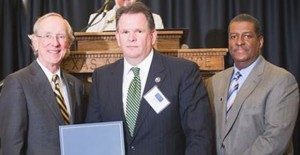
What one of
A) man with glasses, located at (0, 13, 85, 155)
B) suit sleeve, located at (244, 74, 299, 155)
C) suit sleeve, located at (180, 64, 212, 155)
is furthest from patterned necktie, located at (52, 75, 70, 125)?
suit sleeve, located at (244, 74, 299, 155)

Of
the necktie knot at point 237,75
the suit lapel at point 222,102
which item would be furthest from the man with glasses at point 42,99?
the necktie knot at point 237,75

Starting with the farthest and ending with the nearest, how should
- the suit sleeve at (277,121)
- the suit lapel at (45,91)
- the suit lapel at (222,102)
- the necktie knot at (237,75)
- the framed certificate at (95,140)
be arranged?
1. the necktie knot at (237,75)
2. the suit lapel at (222,102)
3. the suit sleeve at (277,121)
4. the suit lapel at (45,91)
5. the framed certificate at (95,140)

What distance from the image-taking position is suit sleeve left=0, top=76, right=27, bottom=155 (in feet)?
6.57

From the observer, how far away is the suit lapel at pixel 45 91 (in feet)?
6.95

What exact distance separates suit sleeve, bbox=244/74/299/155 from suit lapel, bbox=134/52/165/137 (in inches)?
24.4

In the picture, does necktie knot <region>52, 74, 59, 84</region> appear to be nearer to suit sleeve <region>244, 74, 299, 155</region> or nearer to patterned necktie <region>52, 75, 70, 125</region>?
patterned necktie <region>52, 75, 70, 125</region>

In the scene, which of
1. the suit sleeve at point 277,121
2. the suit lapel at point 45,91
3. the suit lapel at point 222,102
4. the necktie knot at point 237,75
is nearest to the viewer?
the suit lapel at point 45,91

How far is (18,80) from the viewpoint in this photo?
2074 millimetres

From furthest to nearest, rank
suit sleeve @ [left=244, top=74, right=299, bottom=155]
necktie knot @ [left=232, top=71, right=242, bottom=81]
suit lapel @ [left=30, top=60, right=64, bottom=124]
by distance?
necktie knot @ [left=232, top=71, right=242, bottom=81], suit sleeve @ [left=244, top=74, right=299, bottom=155], suit lapel @ [left=30, top=60, right=64, bottom=124]

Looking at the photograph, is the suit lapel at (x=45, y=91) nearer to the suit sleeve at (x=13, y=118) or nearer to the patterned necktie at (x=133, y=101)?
the suit sleeve at (x=13, y=118)

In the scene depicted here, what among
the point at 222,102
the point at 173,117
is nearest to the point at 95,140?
the point at 173,117

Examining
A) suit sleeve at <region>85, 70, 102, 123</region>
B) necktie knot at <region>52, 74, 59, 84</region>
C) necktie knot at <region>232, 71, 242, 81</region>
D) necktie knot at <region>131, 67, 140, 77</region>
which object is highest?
necktie knot at <region>131, 67, 140, 77</region>

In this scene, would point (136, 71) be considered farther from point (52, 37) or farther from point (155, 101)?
point (52, 37)

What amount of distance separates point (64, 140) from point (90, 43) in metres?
0.69
